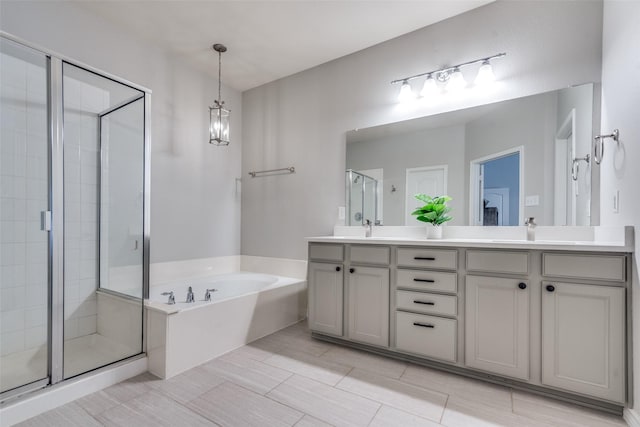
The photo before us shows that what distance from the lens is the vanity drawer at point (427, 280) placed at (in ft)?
6.18

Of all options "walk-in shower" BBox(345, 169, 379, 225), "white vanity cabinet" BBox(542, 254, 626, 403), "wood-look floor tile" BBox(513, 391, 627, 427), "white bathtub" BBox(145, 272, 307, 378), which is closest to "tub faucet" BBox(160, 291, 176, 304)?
"white bathtub" BBox(145, 272, 307, 378)

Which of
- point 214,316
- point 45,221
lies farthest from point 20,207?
point 214,316

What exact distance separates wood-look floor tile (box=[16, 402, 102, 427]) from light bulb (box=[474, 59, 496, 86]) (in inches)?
123

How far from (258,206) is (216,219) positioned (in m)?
0.49

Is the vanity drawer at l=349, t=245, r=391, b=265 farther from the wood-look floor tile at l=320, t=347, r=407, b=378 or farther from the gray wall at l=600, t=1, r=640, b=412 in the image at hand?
the gray wall at l=600, t=1, r=640, b=412

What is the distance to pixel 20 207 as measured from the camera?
2.02 m

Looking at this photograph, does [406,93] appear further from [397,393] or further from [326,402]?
[326,402]

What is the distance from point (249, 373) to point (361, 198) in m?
1.70

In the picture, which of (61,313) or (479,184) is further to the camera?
(479,184)

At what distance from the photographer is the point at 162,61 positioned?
9.23 ft

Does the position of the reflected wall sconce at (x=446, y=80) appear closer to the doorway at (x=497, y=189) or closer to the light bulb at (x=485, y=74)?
the light bulb at (x=485, y=74)

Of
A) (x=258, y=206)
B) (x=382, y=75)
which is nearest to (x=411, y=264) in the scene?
(x=382, y=75)

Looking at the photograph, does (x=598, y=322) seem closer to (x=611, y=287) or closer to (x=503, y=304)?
(x=611, y=287)

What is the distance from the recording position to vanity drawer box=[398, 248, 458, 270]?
6.21ft
